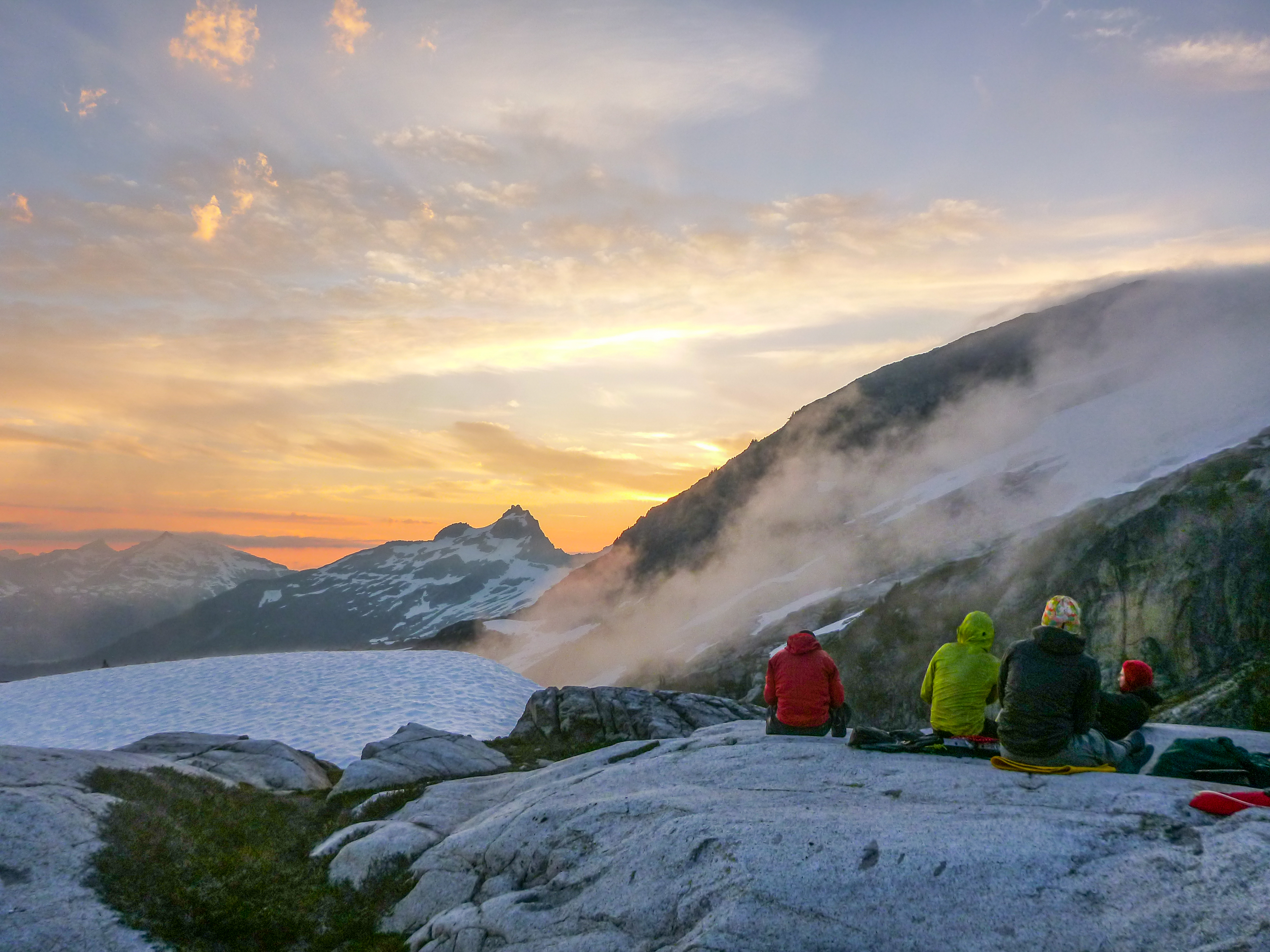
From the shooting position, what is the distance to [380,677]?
151 feet

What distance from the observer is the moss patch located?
504 inches

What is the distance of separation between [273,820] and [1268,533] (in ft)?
195

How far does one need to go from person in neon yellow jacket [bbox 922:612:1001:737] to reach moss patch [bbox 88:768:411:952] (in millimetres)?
11236

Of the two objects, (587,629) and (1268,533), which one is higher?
(1268,533)

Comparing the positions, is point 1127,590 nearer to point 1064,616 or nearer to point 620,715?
point 620,715

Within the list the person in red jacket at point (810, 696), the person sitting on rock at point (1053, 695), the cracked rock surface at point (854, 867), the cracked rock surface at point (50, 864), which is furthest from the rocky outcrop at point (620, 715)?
the person sitting on rock at point (1053, 695)

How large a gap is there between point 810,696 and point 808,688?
0.20 metres

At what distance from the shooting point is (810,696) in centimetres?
1809

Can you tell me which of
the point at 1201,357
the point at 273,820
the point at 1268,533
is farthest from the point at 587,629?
the point at 273,820

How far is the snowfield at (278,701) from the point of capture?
37469 millimetres

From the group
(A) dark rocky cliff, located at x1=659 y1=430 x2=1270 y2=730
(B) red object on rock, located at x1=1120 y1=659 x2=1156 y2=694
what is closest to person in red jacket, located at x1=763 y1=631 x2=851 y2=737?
(B) red object on rock, located at x1=1120 y1=659 x2=1156 y2=694

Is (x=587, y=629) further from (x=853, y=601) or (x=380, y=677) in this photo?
(x=380, y=677)

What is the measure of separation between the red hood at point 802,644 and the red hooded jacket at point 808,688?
0.07ft

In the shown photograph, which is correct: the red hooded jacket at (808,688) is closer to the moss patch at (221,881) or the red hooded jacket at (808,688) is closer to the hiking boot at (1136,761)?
the hiking boot at (1136,761)
